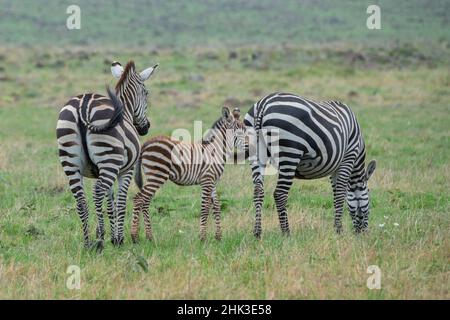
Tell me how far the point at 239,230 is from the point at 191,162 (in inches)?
43.4

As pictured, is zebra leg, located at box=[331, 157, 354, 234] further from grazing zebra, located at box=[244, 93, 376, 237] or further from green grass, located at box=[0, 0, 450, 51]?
green grass, located at box=[0, 0, 450, 51]

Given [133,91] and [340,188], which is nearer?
[133,91]

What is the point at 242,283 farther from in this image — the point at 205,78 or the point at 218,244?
the point at 205,78

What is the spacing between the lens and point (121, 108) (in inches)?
288

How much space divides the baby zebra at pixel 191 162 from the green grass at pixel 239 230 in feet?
1.36

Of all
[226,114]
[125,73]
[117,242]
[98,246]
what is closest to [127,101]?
[125,73]

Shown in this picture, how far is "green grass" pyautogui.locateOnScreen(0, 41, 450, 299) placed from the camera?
6.20 m

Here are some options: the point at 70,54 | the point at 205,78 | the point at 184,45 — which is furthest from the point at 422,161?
the point at 184,45

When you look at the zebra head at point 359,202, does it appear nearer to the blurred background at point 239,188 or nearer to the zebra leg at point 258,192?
the blurred background at point 239,188

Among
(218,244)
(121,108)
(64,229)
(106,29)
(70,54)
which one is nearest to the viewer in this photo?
(121,108)

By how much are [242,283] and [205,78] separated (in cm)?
2130

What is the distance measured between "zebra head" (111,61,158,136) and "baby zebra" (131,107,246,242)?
373 mm

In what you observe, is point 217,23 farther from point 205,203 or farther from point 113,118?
point 113,118

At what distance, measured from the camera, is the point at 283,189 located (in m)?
8.13
